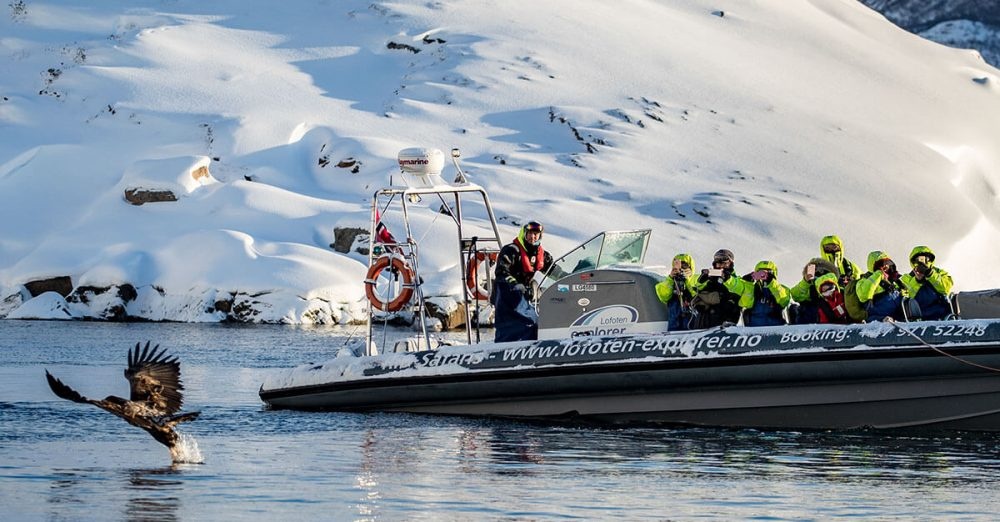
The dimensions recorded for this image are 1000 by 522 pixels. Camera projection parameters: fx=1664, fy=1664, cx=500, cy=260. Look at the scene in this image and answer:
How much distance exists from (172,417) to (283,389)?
4.83 metres

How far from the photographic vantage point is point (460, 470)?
39.3ft

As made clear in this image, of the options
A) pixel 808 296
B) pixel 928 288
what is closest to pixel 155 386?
pixel 808 296

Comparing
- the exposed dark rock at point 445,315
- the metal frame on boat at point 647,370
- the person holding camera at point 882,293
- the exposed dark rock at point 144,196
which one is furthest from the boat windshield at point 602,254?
the exposed dark rock at point 144,196

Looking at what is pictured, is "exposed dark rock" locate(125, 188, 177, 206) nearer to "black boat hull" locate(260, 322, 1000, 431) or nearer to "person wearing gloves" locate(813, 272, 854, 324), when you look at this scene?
"black boat hull" locate(260, 322, 1000, 431)

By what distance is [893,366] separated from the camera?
45.0 feet

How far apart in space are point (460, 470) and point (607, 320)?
375cm

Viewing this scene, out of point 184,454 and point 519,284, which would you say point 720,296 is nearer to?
point 519,284

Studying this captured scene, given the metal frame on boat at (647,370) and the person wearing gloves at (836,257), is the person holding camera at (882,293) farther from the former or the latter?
the person wearing gloves at (836,257)

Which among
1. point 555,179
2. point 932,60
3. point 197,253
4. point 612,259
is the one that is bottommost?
point 612,259

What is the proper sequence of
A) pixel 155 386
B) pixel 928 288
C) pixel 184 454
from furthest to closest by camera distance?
pixel 928 288
pixel 184 454
pixel 155 386

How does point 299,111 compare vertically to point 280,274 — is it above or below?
above

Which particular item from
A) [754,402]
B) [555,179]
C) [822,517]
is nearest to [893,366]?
[754,402]

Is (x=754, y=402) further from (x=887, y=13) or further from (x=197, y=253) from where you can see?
(x=887, y=13)

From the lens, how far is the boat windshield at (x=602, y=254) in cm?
1550
